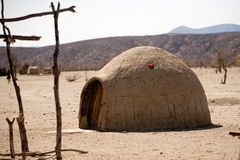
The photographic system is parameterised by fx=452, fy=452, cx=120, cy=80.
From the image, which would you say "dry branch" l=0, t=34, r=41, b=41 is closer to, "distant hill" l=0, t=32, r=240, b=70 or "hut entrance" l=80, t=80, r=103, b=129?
"hut entrance" l=80, t=80, r=103, b=129

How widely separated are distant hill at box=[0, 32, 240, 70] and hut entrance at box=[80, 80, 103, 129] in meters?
69.3

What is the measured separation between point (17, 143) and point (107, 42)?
7968 centimetres

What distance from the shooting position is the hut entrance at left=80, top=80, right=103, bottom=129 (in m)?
13.3

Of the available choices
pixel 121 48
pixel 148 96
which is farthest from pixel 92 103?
pixel 121 48

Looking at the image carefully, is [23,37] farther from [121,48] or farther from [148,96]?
[121,48]

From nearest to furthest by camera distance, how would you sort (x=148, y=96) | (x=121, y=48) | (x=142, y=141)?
(x=142, y=141) → (x=148, y=96) → (x=121, y=48)

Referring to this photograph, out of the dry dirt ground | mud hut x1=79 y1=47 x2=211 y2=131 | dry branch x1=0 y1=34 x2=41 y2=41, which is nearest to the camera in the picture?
dry branch x1=0 y1=34 x2=41 y2=41

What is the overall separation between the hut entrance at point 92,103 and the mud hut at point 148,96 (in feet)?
0.39

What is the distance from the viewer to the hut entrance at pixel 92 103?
43.6ft

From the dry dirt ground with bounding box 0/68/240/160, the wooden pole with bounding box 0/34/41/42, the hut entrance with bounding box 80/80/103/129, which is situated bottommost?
the dry dirt ground with bounding box 0/68/240/160

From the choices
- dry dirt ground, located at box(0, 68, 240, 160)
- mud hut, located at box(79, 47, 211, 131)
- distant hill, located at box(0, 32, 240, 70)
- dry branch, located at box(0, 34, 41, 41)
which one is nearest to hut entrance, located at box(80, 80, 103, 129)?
mud hut, located at box(79, 47, 211, 131)

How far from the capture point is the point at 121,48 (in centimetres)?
8631

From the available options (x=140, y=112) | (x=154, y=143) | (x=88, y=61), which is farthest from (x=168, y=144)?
(x=88, y=61)

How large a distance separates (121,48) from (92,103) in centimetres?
7298
